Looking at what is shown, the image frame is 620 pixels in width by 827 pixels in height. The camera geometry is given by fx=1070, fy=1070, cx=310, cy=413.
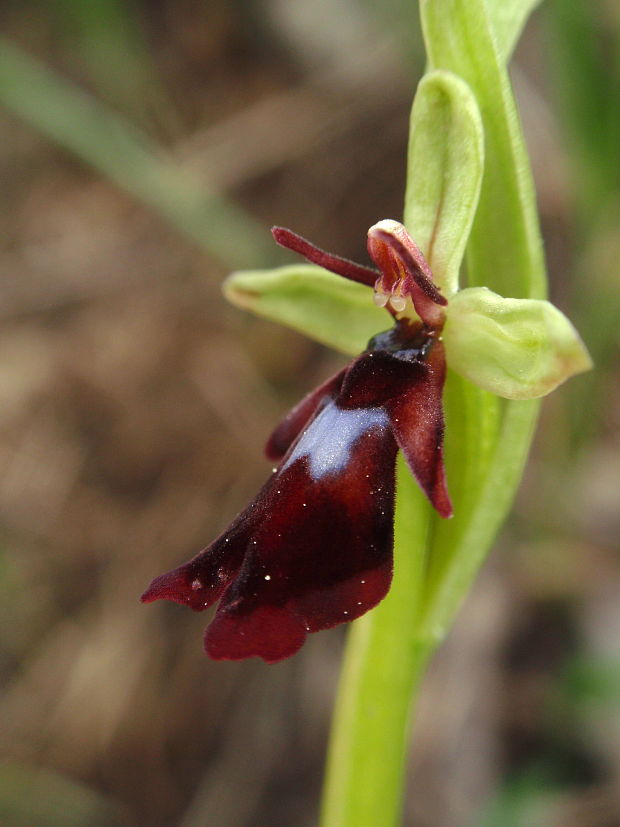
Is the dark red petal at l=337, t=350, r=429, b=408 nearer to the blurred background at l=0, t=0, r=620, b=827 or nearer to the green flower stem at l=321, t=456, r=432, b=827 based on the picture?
the green flower stem at l=321, t=456, r=432, b=827

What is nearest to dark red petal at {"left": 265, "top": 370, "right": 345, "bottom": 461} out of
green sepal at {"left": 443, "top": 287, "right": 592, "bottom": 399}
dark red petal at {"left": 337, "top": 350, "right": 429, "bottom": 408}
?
dark red petal at {"left": 337, "top": 350, "right": 429, "bottom": 408}

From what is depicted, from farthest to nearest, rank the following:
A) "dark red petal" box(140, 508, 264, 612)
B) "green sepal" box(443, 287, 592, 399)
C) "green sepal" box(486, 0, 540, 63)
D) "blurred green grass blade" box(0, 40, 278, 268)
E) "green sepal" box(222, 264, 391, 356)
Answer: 1. "blurred green grass blade" box(0, 40, 278, 268)
2. "green sepal" box(222, 264, 391, 356)
3. "green sepal" box(486, 0, 540, 63)
4. "dark red petal" box(140, 508, 264, 612)
5. "green sepal" box(443, 287, 592, 399)

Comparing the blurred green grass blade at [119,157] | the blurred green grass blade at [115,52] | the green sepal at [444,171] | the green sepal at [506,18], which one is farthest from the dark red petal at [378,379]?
the blurred green grass blade at [115,52]

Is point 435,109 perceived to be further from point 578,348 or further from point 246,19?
point 246,19

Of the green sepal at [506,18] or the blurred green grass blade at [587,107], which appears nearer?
the green sepal at [506,18]

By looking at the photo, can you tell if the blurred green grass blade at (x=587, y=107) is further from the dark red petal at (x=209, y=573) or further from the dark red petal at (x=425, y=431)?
the dark red petal at (x=209, y=573)

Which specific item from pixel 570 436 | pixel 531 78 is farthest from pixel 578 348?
pixel 531 78
